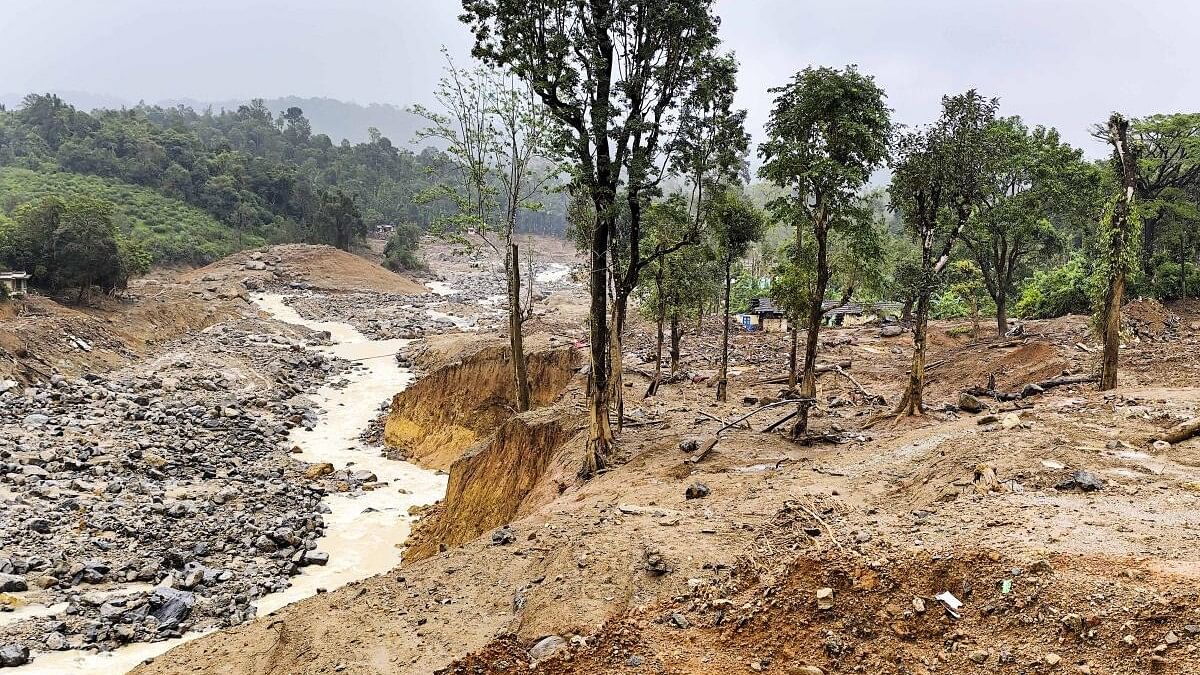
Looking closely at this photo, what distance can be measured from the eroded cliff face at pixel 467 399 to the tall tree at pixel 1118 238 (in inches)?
592

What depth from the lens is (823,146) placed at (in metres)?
12.3

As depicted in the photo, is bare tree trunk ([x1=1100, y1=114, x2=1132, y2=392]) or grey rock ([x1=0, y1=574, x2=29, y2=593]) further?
bare tree trunk ([x1=1100, y1=114, x2=1132, y2=392])

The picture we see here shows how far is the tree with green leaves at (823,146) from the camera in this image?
1182 cm

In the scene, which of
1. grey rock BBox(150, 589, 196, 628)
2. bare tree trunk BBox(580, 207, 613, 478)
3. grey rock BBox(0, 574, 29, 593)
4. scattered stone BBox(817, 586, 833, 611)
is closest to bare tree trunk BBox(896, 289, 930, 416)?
bare tree trunk BBox(580, 207, 613, 478)

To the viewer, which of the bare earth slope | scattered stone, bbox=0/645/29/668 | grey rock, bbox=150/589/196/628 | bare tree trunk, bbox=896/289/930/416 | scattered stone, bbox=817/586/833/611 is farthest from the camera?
bare tree trunk, bbox=896/289/930/416

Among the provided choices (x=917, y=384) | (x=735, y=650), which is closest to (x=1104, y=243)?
(x=917, y=384)

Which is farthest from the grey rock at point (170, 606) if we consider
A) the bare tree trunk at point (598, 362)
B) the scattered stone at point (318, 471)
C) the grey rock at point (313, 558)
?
the scattered stone at point (318, 471)

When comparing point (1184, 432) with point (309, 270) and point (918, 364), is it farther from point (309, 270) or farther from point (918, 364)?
point (309, 270)

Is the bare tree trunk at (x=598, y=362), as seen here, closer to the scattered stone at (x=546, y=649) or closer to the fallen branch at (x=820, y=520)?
the fallen branch at (x=820, y=520)

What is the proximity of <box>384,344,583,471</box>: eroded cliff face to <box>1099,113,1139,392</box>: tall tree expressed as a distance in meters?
15.0

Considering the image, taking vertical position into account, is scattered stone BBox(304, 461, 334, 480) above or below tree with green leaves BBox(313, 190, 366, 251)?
below

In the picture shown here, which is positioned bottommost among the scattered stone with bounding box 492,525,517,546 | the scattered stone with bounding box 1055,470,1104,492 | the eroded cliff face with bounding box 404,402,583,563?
the eroded cliff face with bounding box 404,402,583,563

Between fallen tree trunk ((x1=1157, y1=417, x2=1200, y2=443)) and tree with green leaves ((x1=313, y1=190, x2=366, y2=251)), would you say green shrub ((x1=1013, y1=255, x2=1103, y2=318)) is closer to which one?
fallen tree trunk ((x1=1157, y1=417, x2=1200, y2=443))

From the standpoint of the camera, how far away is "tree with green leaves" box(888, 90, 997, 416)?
1302 centimetres
